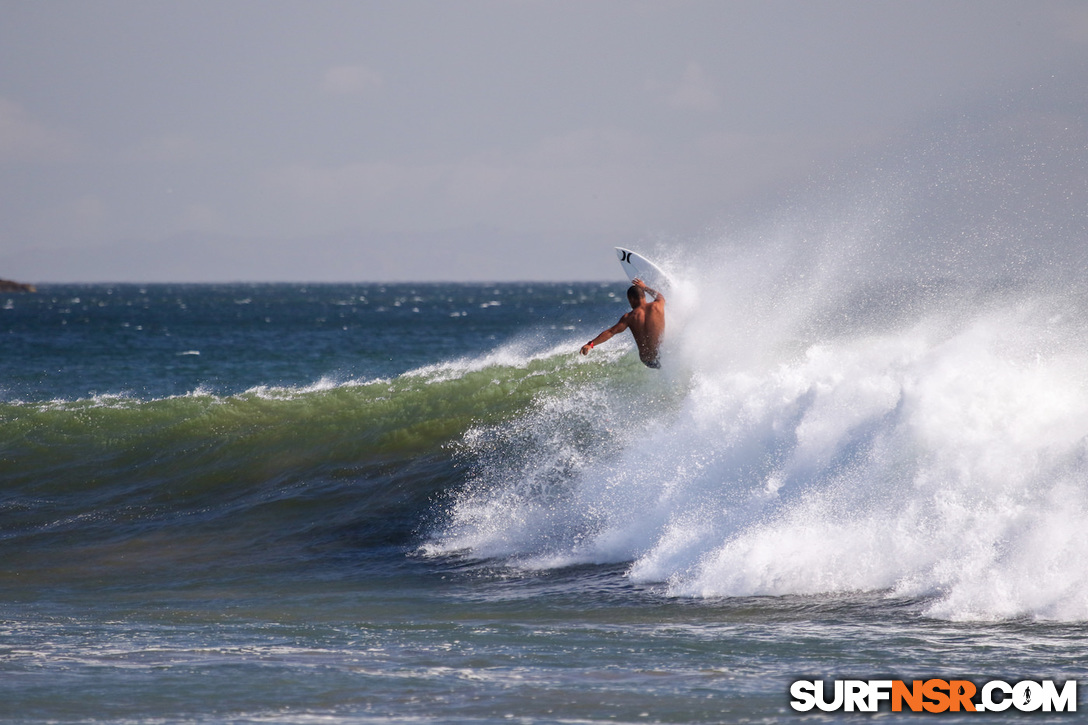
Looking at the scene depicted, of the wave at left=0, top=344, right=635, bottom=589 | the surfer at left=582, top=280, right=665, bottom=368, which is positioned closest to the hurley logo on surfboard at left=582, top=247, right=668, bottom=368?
the surfer at left=582, top=280, right=665, bottom=368

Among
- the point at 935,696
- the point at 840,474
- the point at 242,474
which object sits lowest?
the point at 935,696

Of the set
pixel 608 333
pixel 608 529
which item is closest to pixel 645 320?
pixel 608 333

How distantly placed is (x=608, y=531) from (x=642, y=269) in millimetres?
4092

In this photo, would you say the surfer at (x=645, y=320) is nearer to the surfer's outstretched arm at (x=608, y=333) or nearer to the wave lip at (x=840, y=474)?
the surfer's outstretched arm at (x=608, y=333)

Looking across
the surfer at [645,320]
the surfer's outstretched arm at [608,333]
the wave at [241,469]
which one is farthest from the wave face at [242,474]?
the surfer at [645,320]

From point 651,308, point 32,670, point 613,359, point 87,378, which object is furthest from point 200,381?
point 32,670

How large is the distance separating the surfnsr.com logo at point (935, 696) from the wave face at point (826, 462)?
1.81m

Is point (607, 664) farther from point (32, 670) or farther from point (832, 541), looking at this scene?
point (32, 670)

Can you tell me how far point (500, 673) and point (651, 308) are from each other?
20.1ft

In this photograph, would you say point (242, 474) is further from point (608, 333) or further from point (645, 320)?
point (608, 333)

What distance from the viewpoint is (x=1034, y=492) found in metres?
9.93

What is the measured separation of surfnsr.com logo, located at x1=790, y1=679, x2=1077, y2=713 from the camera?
22.3 feet

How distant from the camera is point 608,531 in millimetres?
12047

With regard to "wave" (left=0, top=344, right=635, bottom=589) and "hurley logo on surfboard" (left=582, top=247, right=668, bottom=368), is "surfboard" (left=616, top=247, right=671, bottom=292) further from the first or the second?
"wave" (left=0, top=344, right=635, bottom=589)
